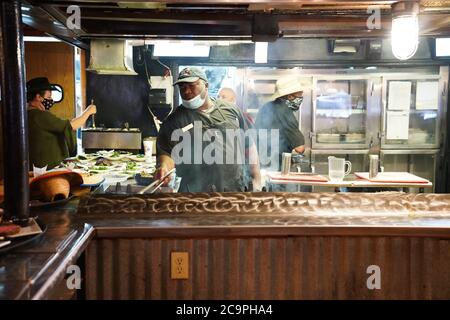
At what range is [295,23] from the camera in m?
3.05

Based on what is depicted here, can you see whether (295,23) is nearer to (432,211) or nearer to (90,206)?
(432,211)

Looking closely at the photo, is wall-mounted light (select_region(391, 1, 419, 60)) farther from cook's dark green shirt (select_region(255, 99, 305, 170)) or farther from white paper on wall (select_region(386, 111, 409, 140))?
white paper on wall (select_region(386, 111, 409, 140))

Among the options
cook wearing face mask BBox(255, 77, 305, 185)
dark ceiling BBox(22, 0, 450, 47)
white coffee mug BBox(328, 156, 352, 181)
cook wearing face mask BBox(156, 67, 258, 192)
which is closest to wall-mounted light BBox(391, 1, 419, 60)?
dark ceiling BBox(22, 0, 450, 47)

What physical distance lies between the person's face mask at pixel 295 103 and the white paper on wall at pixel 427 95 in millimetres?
1860

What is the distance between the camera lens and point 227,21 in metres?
3.05

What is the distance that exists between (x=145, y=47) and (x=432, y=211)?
19.0 ft

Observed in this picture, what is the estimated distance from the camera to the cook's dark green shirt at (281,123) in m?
6.42

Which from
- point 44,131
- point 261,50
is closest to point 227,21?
point 261,50

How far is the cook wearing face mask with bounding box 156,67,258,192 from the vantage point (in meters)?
4.22

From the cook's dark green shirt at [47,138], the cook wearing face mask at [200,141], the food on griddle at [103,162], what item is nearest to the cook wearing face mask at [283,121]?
the cook wearing face mask at [200,141]

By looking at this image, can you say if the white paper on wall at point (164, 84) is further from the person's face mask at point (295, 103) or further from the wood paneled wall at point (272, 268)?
the wood paneled wall at point (272, 268)

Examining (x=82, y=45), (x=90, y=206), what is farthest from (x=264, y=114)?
(x=90, y=206)

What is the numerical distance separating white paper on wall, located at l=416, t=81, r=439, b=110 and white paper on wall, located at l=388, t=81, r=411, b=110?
0.16m

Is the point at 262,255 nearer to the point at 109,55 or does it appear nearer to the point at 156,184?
the point at 156,184
